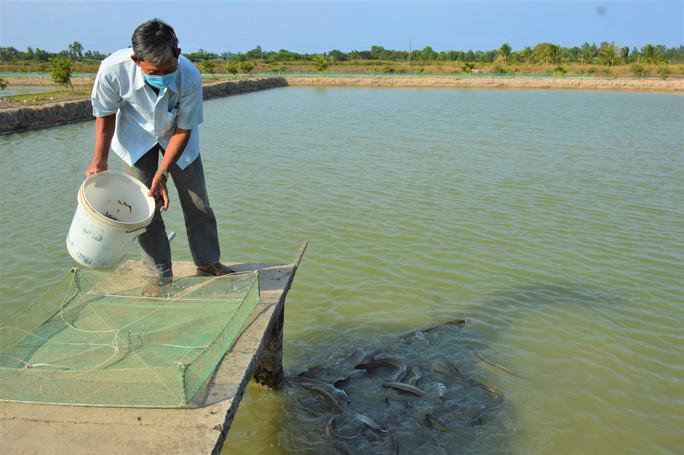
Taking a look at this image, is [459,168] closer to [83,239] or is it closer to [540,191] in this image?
[540,191]

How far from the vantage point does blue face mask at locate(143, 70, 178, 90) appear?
3611mm

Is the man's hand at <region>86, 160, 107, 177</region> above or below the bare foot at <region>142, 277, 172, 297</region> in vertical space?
above

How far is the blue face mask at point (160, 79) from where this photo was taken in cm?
361

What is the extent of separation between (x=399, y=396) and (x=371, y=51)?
103 meters

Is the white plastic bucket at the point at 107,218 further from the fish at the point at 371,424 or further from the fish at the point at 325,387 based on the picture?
the fish at the point at 371,424

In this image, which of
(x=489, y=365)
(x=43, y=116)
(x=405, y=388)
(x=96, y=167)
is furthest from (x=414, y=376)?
(x=43, y=116)

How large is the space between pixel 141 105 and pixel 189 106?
0.30 m

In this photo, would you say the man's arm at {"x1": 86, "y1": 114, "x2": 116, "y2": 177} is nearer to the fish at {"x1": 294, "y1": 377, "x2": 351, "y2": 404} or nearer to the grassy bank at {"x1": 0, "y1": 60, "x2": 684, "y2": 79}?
the fish at {"x1": 294, "y1": 377, "x2": 351, "y2": 404}

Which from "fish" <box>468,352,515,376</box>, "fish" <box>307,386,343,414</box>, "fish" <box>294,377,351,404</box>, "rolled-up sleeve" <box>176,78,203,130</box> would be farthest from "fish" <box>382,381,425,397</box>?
"rolled-up sleeve" <box>176,78,203,130</box>

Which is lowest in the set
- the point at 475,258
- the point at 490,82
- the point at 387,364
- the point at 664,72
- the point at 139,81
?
the point at 387,364

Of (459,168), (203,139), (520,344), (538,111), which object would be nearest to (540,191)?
(459,168)

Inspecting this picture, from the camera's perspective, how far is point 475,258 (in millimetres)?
7461

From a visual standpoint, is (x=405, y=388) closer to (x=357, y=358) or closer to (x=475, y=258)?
→ (x=357, y=358)

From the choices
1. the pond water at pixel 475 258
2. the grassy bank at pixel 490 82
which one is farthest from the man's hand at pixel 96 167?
the grassy bank at pixel 490 82
